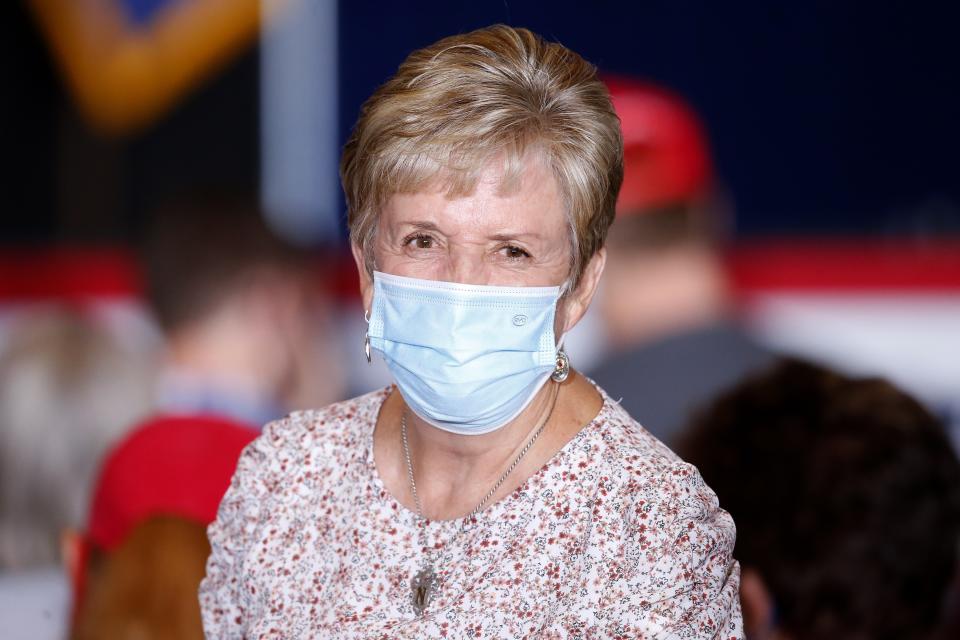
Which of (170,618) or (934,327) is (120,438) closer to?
(170,618)

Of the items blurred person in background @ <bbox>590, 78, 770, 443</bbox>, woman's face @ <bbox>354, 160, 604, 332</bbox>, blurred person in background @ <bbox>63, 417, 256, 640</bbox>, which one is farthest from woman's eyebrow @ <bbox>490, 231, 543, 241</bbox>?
blurred person in background @ <bbox>590, 78, 770, 443</bbox>

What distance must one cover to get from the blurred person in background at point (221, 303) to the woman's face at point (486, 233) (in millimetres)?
1381

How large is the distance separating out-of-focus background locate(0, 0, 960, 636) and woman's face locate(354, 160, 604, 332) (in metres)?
1.57

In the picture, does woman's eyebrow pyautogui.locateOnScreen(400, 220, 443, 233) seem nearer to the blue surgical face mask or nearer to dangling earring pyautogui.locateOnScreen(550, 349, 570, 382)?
the blue surgical face mask

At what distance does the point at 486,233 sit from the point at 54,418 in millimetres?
1604

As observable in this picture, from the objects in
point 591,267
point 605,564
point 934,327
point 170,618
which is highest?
point 591,267

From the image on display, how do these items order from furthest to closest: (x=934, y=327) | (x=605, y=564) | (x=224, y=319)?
(x=934, y=327) < (x=224, y=319) < (x=605, y=564)

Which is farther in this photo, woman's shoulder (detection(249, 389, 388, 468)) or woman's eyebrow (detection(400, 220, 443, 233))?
woman's shoulder (detection(249, 389, 388, 468))

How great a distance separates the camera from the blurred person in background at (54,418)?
259 centimetres

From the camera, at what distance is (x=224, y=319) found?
2.80m

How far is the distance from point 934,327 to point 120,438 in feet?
9.35

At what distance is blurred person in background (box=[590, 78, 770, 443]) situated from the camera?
2684 mm

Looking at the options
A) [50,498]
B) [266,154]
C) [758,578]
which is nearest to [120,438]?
[50,498]

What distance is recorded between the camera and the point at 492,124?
4.58ft
